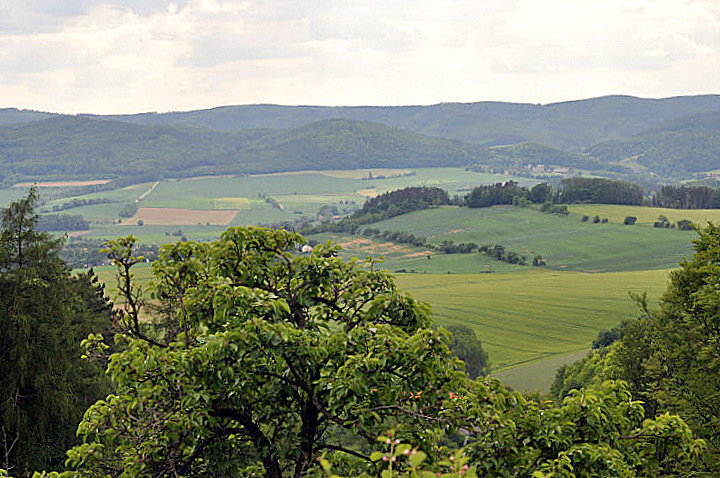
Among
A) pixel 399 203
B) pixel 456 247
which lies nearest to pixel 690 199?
pixel 456 247

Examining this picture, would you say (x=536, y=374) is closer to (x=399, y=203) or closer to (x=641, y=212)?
(x=641, y=212)

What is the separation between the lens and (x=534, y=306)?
97375mm

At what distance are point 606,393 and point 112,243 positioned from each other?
7915mm

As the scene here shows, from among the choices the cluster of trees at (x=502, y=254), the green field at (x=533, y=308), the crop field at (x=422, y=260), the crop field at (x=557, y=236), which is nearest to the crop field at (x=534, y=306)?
the green field at (x=533, y=308)

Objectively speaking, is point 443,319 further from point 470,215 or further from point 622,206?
point 622,206

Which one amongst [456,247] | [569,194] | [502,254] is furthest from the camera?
[569,194]

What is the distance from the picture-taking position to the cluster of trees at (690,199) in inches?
6757

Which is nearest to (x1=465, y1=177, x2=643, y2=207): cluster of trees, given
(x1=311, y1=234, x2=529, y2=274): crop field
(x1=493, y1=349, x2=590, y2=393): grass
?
(x1=311, y1=234, x2=529, y2=274): crop field

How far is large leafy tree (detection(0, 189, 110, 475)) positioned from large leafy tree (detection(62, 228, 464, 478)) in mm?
12667

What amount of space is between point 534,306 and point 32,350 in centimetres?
8218

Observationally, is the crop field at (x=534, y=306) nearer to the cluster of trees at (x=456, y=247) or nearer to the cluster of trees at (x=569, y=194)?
the cluster of trees at (x=456, y=247)

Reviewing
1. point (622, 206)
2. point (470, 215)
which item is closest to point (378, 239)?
point (470, 215)

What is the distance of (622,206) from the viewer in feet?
547

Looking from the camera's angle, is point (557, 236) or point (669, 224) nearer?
point (557, 236)
